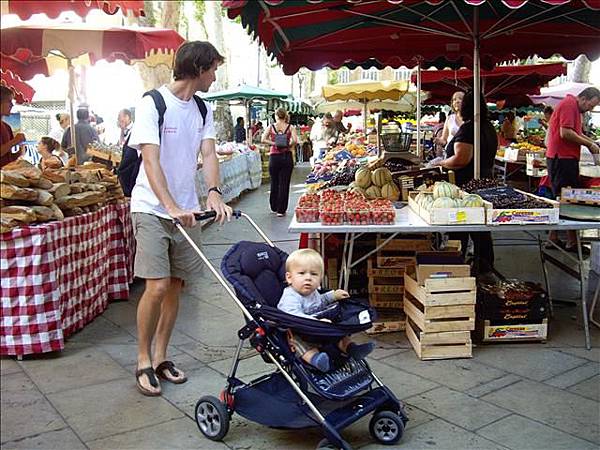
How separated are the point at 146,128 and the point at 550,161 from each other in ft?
18.2

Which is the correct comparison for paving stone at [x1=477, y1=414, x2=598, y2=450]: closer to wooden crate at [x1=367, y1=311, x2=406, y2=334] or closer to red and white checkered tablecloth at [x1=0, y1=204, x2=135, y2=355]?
wooden crate at [x1=367, y1=311, x2=406, y2=334]

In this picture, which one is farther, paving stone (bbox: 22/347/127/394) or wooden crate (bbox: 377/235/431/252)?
wooden crate (bbox: 377/235/431/252)

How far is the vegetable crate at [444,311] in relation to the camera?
183 inches

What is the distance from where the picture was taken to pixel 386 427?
3.53m

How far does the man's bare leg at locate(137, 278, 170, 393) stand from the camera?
4098 millimetres

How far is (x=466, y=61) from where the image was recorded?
9.19 m

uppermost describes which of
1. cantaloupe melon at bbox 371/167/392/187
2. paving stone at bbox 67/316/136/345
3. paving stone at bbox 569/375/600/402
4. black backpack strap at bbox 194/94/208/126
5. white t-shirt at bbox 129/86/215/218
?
black backpack strap at bbox 194/94/208/126

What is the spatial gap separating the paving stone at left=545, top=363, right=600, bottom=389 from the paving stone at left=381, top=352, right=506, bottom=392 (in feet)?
1.08

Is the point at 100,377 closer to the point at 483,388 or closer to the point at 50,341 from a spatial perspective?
the point at 50,341

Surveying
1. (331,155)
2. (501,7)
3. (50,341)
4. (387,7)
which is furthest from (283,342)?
(331,155)

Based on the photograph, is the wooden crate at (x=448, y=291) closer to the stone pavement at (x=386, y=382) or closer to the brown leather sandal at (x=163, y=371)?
the stone pavement at (x=386, y=382)

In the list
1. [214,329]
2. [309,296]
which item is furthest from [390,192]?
[309,296]

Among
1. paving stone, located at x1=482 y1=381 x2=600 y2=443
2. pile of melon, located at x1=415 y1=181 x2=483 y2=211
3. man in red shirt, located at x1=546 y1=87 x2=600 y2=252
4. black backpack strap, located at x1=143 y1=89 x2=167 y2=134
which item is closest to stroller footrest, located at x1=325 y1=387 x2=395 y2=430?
paving stone, located at x1=482 y1=381 x2=600 y2=443

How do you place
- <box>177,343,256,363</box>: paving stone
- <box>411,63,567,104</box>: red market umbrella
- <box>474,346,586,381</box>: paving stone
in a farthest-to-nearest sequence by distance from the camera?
<box>411,63,567,104</box>: red market umbrella < <box>177,343,256,363</box>: paving stone < <box>474,346,586,381</box>: paving stone
